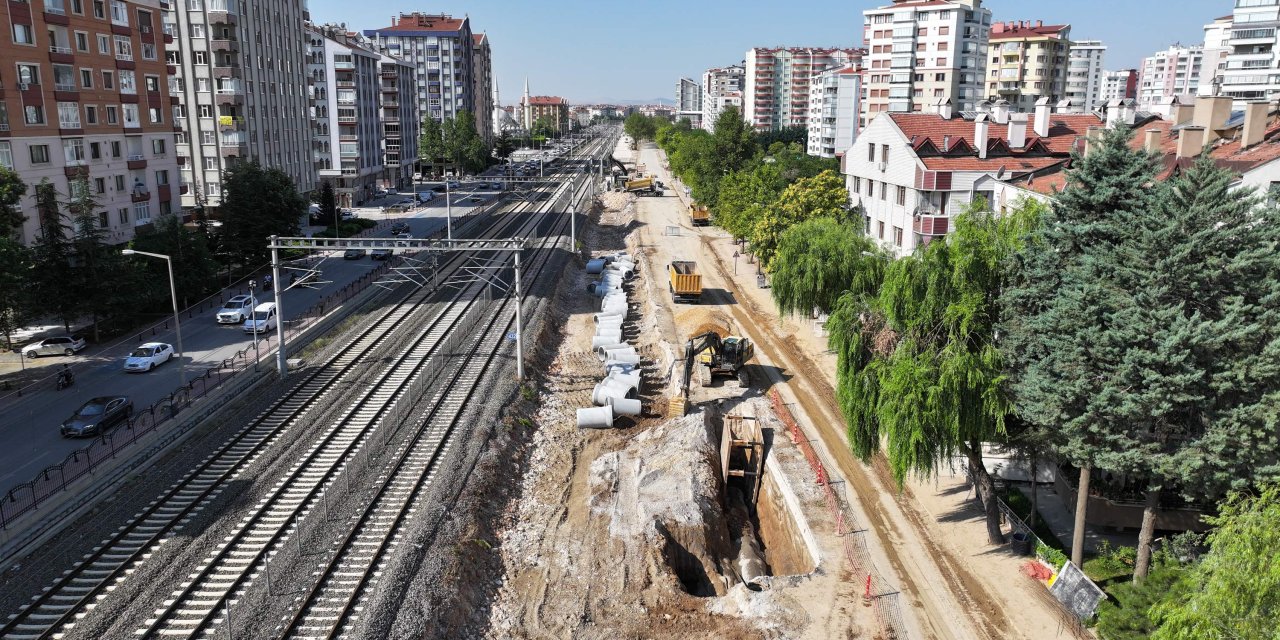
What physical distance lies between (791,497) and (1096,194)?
14515mm

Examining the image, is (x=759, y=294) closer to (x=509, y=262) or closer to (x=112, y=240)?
(x=509, y=262)

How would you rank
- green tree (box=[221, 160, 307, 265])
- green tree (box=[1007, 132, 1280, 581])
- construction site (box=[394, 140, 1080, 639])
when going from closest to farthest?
green tree (box=[1007, 132, 1280, 581]), construction site (box=[394, 140, 1080, 639]), green tree (box=[221, 160, 307, 265])

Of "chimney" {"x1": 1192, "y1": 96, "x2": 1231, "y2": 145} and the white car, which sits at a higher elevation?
"chimney" {"x1": 1192, "y1": 96, "x2": 1231, "y2": 145}

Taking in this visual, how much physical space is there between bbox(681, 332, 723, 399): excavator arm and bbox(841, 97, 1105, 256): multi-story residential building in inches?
502

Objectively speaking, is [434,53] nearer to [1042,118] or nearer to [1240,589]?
[1042,118]

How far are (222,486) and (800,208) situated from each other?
39.7 m

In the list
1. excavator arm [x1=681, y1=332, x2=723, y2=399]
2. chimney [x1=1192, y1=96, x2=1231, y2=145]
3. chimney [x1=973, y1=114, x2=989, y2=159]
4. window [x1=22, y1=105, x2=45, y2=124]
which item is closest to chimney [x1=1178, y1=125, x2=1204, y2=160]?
chimney [x1=1192, y1=96, x2=1231, y2=145]

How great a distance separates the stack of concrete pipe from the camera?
3966cm

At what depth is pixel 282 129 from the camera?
90750mm

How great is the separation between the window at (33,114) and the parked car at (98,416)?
24.9 m

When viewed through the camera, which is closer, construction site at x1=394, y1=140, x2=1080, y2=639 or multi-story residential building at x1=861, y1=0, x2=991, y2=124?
construction site at x1=394, y1=140, x2=1080, y2=639

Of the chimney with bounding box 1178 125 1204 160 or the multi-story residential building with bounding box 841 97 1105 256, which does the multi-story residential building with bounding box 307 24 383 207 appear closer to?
the multi-story residential building with bounding box 841 97 1105 256

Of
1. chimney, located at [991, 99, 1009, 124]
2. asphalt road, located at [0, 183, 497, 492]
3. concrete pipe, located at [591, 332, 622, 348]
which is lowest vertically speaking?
asphalt road, located at [0, 183, 497, 492]

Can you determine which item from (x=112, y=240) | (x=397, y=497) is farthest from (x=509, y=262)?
(x=397, y=497)
